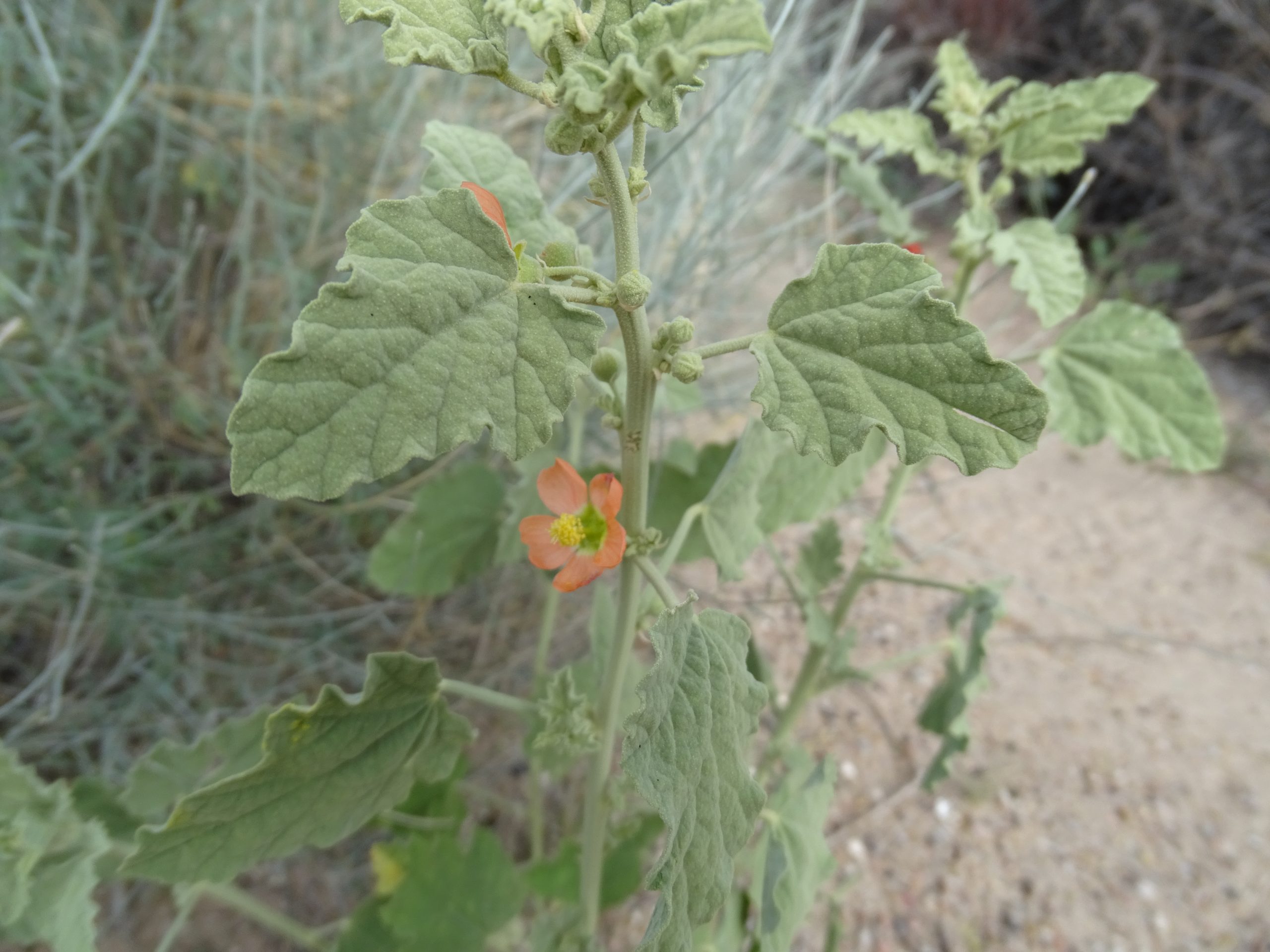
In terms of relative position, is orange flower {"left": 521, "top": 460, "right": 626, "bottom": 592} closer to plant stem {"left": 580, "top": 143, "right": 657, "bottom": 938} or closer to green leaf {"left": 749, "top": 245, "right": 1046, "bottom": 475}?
plant stem {"left": 580, "top": 143, "right": 657, "bottom": 938}

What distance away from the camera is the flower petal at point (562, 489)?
0.66m

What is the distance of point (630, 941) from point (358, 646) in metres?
0.64

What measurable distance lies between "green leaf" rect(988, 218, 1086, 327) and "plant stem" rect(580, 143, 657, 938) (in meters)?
0.42

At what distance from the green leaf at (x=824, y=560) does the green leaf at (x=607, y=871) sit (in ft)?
1.15

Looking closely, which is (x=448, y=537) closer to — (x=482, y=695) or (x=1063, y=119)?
(x=482, y=695)

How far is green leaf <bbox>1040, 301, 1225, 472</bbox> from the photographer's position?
Answer: 2.95 ft

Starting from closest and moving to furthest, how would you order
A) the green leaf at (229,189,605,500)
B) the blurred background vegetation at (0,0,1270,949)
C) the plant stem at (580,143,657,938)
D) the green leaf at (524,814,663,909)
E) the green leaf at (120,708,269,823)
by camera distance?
the green leaf at (229,189,605,500) → the plant stem at (580,143,657,938) → the green leaf at (120,708,269,823) → the green leaf at (524,814,663,909) → the blurred background vegetation at (0,0,1270,949)

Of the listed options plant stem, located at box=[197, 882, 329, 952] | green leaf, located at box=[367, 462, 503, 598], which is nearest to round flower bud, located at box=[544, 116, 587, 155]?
green leaf, located at box=[367, 462, 503, 598]

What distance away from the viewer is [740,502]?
0.76m

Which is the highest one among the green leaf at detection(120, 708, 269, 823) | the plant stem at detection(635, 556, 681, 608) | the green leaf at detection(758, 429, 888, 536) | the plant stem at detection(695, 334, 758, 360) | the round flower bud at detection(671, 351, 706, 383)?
the plant stem at detection(695, 334, 758, 360)

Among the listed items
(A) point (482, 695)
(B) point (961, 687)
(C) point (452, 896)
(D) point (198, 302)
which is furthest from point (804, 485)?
(D) point (198, 302)

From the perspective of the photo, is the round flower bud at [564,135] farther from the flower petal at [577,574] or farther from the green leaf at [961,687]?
the green leaf at [961,687]

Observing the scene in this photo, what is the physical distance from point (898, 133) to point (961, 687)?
24.6 inches

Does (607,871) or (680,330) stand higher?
(680,330)
